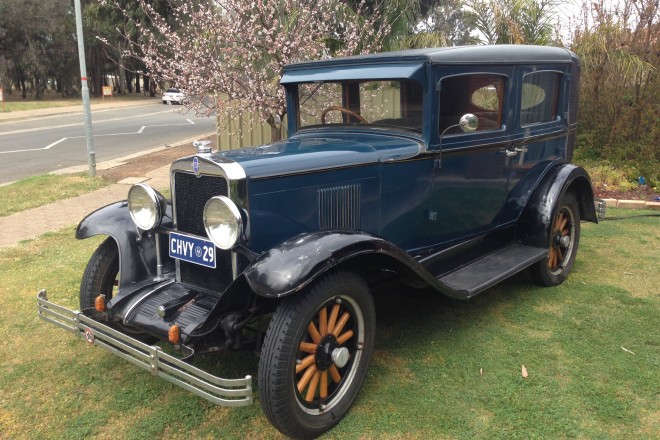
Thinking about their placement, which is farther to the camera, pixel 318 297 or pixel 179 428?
pixel 179 428

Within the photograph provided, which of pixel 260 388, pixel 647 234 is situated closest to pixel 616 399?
pixel 260 388

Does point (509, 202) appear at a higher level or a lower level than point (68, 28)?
lower

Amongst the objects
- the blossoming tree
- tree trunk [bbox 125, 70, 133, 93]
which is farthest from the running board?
tree trunk [bbox 125, 70, 133, 93]

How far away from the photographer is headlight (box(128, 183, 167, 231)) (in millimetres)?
3211

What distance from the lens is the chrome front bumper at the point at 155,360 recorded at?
235 cm

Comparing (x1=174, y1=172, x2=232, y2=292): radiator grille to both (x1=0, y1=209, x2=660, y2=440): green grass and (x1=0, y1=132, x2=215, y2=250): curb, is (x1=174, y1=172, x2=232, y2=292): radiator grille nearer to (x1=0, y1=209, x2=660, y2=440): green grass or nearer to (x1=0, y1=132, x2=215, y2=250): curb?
(x1=0, y1=209, x2=660, y2=440): green grass

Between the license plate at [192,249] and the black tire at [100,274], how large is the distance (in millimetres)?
579

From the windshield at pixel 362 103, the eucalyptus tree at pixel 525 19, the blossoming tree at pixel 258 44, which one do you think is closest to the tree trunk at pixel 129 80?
the blossoming tree at pixel 258 44

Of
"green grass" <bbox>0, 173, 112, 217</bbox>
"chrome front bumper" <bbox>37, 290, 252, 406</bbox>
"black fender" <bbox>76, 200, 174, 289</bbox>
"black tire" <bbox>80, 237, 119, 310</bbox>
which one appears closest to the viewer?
"chrome front bumper" <bbox>37, 290, 252, 406</bbox>

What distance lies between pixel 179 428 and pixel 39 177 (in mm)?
8536

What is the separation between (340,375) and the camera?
2.91 meters

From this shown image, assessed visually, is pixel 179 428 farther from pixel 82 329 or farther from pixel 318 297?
pixel 318 297

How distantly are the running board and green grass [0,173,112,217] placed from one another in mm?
6389

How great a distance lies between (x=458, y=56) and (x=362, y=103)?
27.8 inches
